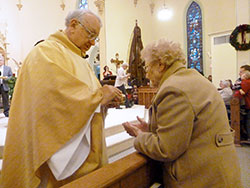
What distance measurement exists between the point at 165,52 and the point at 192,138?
0.54 meters

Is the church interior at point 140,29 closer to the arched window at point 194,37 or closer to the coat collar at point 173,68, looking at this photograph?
the arched window at point 194,37

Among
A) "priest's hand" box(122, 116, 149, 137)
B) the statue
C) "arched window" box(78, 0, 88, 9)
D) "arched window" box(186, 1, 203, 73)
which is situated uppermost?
"arched window" box(78, 0, 88, 9)

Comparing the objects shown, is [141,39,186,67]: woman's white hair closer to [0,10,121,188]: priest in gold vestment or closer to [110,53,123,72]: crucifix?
[0,10,121,188]: priest in gold vestment

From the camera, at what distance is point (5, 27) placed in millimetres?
10781

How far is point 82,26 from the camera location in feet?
4.82

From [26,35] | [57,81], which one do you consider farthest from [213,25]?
[57,81]

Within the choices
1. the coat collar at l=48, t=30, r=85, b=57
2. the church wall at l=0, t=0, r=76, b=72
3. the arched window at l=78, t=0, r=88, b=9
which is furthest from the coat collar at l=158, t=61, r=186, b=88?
the arched window at l=78, t=0, r=88, b=9

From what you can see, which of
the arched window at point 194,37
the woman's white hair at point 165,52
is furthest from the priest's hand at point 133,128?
the arched window at point 194,37

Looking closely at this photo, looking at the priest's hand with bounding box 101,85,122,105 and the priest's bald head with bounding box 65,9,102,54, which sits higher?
the priest's bald head with bounding box 65,9,102,54

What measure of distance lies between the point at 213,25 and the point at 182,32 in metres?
1.68

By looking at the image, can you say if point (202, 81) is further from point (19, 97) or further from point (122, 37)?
point (122, 37)

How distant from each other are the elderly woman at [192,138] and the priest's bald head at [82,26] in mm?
679

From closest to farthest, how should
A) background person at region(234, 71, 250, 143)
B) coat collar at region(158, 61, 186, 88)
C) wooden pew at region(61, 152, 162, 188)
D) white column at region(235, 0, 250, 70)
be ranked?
wooden pew at region(61, 152, 162, 188)
coat collar at region(158, 61, 186, 88)
background person at region(234, 71, 250, 143)
white column at region(235, 0, 250, 70)

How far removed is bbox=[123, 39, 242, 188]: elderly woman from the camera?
3.49 ft
